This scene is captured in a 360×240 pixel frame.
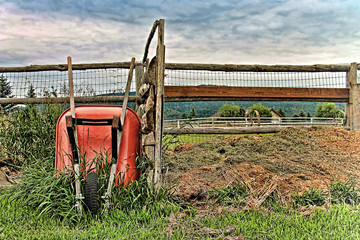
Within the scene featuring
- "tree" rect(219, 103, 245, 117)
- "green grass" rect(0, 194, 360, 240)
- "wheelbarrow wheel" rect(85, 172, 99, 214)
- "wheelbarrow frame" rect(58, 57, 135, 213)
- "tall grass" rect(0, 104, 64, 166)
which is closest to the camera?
"green grass" rect(0, 194, 360, 240)

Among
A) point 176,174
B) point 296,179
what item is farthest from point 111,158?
point 296,179

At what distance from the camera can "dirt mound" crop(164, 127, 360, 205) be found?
3043 mm

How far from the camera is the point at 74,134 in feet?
9.03

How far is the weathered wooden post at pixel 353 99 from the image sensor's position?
20.2 ft

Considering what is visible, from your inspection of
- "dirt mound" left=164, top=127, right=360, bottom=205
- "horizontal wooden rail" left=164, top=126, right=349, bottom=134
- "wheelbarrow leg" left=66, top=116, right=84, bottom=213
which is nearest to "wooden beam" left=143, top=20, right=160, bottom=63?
"wheelbarrow leg" left=66, top=116, right=84, bottom=213

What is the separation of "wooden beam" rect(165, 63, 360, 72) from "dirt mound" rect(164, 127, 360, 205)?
1.30 metres

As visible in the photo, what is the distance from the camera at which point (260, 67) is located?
5812mm

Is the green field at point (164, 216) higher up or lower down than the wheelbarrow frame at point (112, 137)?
lower down

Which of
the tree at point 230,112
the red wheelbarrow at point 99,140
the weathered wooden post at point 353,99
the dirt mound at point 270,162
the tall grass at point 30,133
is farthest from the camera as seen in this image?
the tree at point 230,112

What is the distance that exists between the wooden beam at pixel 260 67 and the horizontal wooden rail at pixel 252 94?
388mm

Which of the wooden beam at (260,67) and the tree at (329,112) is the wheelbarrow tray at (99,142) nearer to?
the wooden beam at (260,67)

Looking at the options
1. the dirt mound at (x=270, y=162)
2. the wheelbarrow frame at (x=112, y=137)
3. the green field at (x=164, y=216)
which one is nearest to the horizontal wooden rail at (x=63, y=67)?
the dirt mound at (x=270, y=162)

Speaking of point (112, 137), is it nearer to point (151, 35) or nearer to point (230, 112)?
point (151, 35)

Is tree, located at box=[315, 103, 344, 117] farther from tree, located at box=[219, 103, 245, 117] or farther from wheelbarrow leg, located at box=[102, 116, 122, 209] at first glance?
wheelbarrow leg, located at box=[102, 116, 122, 209]
